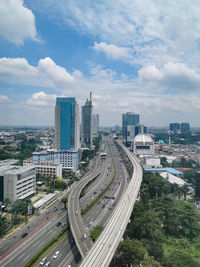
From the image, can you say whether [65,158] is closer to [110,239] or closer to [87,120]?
[87,120]

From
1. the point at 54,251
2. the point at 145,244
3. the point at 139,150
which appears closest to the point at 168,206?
the point at 145,244

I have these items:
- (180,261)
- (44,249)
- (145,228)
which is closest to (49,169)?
(44,249)

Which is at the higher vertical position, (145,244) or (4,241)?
(145,244)

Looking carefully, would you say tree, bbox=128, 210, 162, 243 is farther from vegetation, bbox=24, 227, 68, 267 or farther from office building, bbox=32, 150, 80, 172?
office building, bbox=32, 150, 80, 172

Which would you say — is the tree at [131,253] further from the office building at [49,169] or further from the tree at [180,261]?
the office building at [49,169]

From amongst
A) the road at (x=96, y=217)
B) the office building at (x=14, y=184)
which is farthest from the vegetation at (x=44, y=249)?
the office building at (x=14, y=184)

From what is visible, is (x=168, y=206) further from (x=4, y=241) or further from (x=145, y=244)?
(x=4, y=241)
